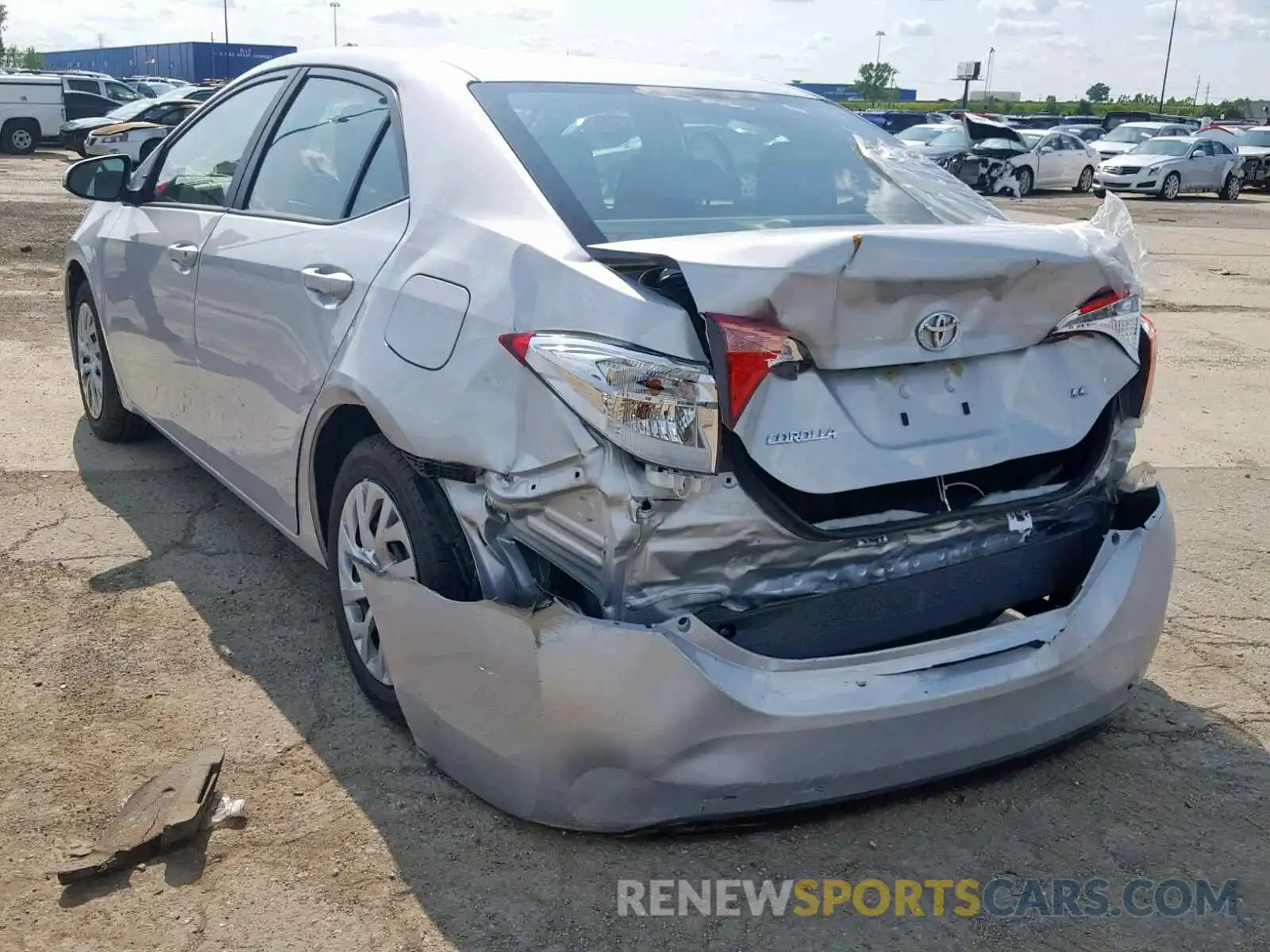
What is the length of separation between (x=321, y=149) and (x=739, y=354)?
1855 millimetres

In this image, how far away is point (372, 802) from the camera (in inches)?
113

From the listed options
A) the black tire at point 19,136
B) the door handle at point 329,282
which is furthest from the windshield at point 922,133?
the door handle at point 329,282

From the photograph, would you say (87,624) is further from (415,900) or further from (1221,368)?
(1221,368)

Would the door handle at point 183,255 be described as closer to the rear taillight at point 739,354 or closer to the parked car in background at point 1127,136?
the rear taillight at point 739,354

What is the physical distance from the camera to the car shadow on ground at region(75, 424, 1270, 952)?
8.13 ft

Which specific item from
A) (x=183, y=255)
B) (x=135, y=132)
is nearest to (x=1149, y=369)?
(x=183, y=255)

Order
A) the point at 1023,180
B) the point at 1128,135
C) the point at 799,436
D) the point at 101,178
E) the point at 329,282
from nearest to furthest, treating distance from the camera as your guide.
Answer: the point at 799,436 < the point at 329,282 < the point at 101,178 < the point at 1023,180 < the point at 1128,135

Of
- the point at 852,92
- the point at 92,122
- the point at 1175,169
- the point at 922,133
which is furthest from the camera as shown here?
the point at 852,92

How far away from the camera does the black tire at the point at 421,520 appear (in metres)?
2.72

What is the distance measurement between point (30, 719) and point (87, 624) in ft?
1.95

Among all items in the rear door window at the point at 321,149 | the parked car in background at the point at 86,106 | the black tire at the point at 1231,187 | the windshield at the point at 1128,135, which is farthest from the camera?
the windshield at the point at 1128,135

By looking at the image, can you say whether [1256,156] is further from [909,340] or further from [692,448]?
[692,448]

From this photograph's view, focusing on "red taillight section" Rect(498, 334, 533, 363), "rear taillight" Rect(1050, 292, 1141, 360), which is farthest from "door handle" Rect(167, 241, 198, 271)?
"rear taillight" Rect(1050, 292, 1141, 360)

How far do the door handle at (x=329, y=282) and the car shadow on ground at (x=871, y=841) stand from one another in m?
1.10
